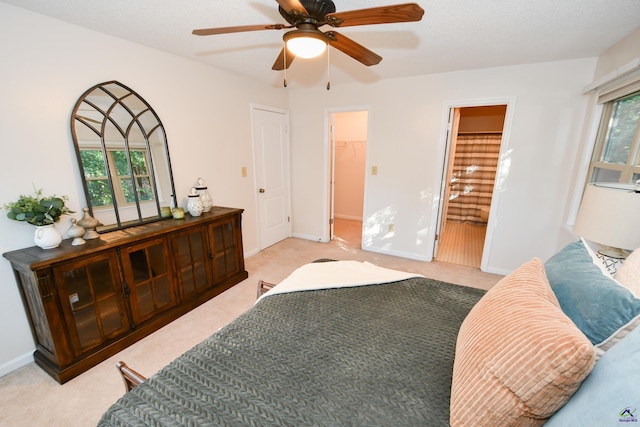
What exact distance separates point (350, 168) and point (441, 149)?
8.45 ft

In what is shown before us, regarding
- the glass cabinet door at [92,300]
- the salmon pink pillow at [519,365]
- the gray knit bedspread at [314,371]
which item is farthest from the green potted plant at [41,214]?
the salmon pink pillow at [519,365]

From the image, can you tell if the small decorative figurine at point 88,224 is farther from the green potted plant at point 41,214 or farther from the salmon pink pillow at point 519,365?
the salmon pink pillow at point 519,365

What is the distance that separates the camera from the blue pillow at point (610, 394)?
53 centimetres

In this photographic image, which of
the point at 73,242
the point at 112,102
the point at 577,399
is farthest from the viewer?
the point at 112,102

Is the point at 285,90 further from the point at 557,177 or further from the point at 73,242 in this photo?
the point at 557,177

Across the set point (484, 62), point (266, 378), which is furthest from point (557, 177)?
point (266, 378)

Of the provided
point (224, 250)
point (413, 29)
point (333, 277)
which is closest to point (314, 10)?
point (413, 29)

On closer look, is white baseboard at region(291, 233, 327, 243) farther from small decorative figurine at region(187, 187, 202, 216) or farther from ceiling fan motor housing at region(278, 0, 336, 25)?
ceiling fan motor housing at region(278, 0, 336, 25)

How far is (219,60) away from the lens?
2748 mm

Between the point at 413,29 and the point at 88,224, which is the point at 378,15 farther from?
the point at 88,224

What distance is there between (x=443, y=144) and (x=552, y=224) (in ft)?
4.87

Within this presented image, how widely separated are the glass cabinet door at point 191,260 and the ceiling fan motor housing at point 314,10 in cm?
187

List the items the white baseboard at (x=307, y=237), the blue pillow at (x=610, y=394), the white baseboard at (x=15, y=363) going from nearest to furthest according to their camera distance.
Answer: the blue pillow at (x=610, y=394) → the white baseboard at (x=15, y=363) → the white baseboard at (x=307, y=237)

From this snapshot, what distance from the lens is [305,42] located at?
137cm
